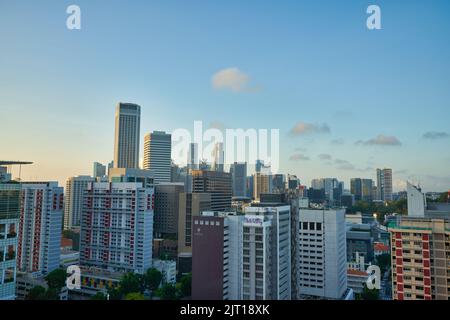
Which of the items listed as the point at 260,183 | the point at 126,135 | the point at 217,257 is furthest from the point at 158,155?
the point at 217,257


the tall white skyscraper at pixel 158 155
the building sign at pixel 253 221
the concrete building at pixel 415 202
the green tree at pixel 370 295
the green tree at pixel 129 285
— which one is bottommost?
the green tree at pixel 370 295

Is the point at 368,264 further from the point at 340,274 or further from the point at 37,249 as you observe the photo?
the point at 37,249

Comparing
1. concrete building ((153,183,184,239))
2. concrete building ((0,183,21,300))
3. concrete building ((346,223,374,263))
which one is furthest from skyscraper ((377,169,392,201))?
concrete building ((0,183,21,300))

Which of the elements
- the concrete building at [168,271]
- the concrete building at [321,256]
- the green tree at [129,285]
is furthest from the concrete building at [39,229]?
the concrete building at [321,256]

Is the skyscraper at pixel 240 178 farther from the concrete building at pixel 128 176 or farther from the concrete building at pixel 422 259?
the concrete building at pixel 422 259

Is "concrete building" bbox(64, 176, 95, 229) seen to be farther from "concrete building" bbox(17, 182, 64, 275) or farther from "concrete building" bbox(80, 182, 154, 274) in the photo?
"concrete building" bbox(17, 182, 64, 275)

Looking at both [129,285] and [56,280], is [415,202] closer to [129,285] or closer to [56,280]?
[129,285]
